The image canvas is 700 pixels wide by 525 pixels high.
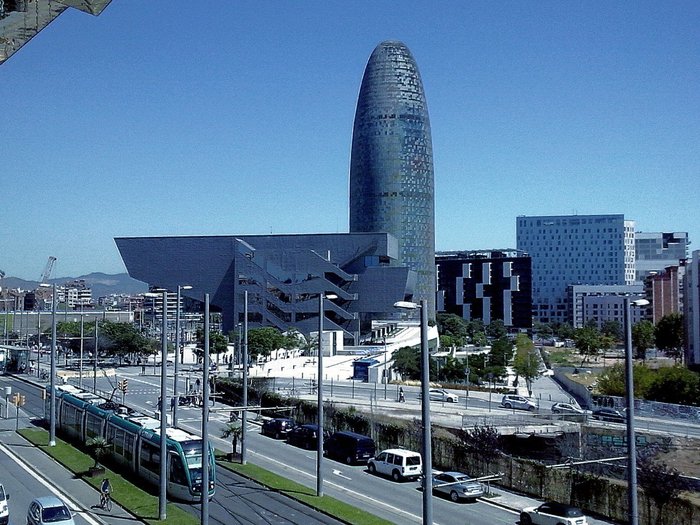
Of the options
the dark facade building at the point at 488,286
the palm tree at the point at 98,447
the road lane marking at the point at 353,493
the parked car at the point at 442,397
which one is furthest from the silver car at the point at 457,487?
the dark facade building at the point at 488,286

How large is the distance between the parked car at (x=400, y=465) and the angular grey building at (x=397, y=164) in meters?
126

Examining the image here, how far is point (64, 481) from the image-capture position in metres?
30.6

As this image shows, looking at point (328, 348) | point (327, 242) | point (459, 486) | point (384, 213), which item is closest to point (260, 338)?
point (328, 348)

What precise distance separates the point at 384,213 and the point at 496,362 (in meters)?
84.7

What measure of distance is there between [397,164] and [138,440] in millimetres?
134110

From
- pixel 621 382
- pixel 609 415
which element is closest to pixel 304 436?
pixel 609 415

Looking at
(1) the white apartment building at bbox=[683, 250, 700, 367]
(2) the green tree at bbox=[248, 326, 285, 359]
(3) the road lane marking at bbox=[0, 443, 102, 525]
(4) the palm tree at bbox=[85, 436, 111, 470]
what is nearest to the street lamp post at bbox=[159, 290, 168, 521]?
(3) the road lane marking at bbox=[0, 443, 102, 525]

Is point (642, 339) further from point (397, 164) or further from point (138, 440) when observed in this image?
point (138, 440)

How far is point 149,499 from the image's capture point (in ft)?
89.0

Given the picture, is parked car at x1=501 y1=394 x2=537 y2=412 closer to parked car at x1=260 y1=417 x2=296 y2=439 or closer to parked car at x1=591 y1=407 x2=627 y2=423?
parked car at x1=591 y1=407 x2=627 y2=423

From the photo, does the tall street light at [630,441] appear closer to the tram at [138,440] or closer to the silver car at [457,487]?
the tram at [138,440]

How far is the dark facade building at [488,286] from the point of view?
17512cm

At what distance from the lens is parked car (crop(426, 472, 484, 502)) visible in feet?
96.1

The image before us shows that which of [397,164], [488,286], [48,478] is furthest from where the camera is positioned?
[488,286]
